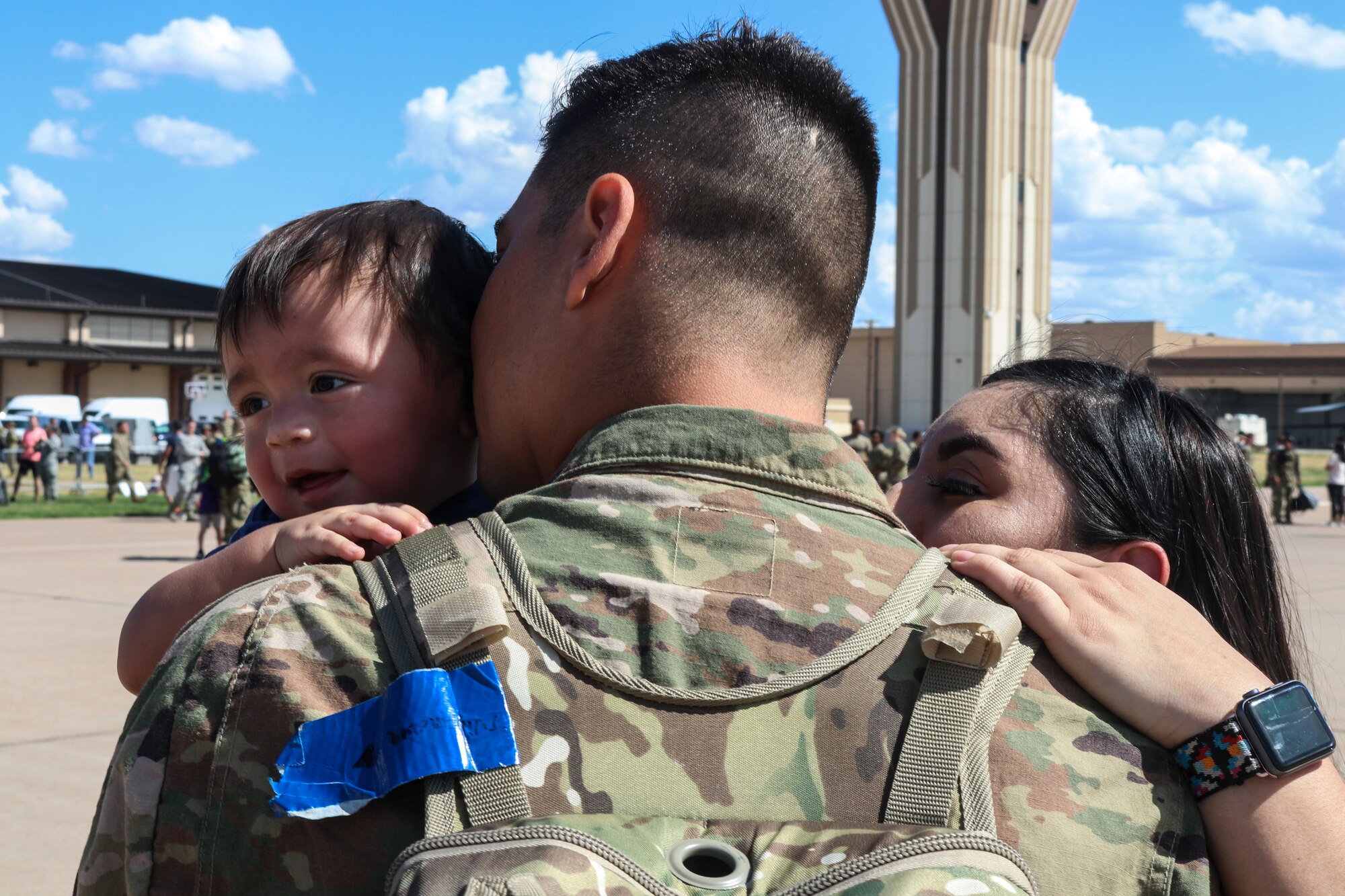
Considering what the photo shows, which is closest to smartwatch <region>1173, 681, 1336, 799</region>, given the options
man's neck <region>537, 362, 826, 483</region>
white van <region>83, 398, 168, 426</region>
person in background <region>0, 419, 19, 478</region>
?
man's neck <region>537, 362, 826, 483</region>

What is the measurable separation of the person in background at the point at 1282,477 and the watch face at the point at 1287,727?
2188 cm

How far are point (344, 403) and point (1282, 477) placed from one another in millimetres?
22383

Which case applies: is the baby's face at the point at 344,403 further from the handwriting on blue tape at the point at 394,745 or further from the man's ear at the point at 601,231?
the handwriting on blue tape at the point at 394,745

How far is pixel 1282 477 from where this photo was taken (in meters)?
21.6

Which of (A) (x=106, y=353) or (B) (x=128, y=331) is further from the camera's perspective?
(B) (x=128, y=331)

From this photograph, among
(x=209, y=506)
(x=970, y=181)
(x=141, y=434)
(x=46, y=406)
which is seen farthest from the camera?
(x=970, y=181)

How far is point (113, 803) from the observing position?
1.21 meters

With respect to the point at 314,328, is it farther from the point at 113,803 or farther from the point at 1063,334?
the point at 1063,334

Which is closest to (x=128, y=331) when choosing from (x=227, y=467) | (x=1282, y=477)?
(x=227, y=467)

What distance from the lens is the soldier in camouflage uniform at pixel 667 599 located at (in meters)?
1.17

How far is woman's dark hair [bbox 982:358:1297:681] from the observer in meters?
2.15

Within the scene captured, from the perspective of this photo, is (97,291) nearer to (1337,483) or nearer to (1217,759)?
(1337,483)

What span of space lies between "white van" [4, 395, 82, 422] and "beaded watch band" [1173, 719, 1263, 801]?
43.2m

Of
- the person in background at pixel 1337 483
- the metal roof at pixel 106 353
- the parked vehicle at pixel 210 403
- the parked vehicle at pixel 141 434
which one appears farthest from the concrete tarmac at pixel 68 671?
the metal roof at pixel 106 353
